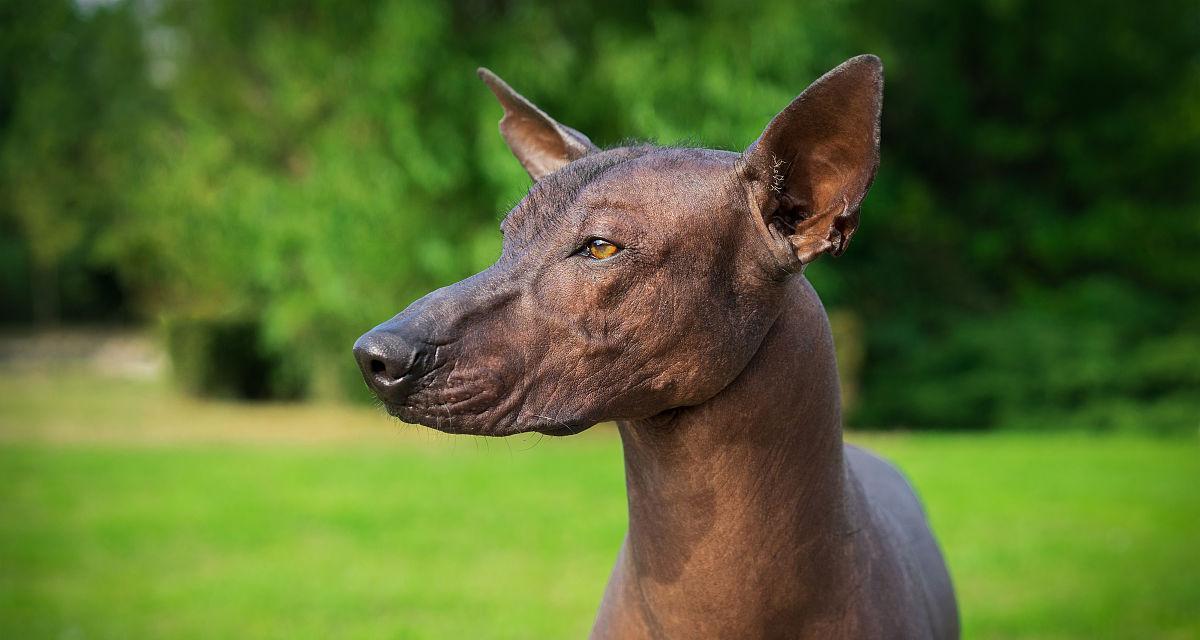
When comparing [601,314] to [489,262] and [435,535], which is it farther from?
[489,262]

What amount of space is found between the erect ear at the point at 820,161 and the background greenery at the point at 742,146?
11.7 meters

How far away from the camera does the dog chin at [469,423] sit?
2.29 metres

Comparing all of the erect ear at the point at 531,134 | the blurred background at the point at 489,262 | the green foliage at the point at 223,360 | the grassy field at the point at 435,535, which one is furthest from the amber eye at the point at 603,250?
the green foliage at the point at 223,360

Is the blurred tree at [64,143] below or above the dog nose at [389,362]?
above

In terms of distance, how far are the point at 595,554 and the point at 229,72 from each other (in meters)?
16.2

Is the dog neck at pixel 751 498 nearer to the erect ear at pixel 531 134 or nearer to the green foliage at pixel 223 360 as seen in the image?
the erect ear at pixel 531 134

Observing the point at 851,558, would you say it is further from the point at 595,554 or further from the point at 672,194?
the point at 595,554

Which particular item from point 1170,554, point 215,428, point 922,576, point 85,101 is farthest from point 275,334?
point 85,101

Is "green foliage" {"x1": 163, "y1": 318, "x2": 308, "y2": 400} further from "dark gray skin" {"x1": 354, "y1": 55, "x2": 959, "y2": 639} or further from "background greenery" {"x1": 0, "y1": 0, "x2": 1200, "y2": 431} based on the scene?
"dark gray skin" {"x1": 354, "y1": 55, "x2": 959, "y2": 639}

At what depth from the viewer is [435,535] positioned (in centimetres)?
1000

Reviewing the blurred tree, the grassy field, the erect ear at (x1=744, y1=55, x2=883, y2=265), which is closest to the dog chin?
the erect ear at (x1=744, y1=55, x2=883, y2=265)

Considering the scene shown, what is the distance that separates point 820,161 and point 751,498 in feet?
2.58

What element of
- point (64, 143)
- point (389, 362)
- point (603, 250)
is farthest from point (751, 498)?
point (64, 143)

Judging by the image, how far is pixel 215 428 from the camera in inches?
725
